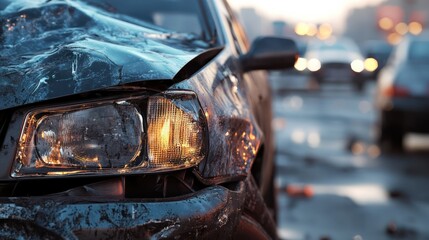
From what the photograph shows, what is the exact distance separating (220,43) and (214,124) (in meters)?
1.03

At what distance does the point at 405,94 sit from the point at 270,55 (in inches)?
231

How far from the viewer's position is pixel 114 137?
87.7 inches

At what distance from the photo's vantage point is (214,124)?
7.74ft

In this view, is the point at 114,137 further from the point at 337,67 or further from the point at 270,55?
the point at 337,67

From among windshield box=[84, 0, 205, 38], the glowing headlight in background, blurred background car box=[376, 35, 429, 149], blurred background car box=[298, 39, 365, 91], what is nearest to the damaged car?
windshield box=[84, 0, 205, 38]

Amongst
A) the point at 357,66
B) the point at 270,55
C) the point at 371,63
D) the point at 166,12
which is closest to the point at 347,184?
the point at 166,12

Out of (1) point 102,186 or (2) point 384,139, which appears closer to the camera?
(1) point 102,186

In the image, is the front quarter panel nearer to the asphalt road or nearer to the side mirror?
the side mirror

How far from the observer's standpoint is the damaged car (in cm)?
204

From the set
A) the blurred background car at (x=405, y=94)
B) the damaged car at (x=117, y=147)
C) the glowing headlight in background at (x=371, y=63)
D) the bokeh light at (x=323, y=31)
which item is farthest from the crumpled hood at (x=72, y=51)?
the bokeh light at (x=323, y=31)

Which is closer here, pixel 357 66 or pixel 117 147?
pixel 117 147

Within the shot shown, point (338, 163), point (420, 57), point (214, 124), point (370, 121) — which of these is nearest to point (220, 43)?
point (214, 124)

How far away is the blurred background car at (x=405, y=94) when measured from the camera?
8883 millimetres

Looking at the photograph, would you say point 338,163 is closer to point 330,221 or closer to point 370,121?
point 330,221
